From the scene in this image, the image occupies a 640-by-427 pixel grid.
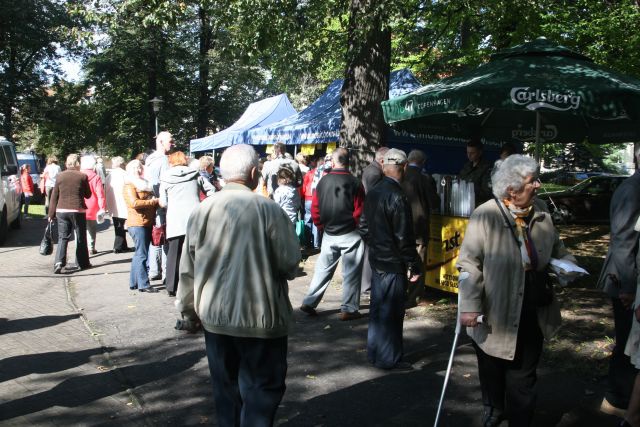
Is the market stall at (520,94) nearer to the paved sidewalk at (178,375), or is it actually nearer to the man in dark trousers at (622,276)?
the paved sidewalk at (178,375)

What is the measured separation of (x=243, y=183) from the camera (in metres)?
3.40

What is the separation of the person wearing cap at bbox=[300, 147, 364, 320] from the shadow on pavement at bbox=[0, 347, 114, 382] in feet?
8.34

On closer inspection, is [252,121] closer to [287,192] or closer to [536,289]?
[287,192]

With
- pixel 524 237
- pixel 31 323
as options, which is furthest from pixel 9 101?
pixel 524 237

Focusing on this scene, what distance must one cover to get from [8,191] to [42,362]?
408 inches

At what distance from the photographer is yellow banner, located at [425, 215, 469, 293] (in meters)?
7.49

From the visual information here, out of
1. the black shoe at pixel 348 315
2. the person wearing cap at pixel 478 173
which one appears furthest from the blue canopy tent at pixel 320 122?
the black shoe at pixel 348 315

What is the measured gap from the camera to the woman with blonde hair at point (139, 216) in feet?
26.9

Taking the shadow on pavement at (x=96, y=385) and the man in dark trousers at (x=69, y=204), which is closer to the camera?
the shadow on pavement at (x=96, y=385)

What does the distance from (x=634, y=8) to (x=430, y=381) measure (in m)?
14.5

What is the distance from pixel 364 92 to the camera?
31.6 ft

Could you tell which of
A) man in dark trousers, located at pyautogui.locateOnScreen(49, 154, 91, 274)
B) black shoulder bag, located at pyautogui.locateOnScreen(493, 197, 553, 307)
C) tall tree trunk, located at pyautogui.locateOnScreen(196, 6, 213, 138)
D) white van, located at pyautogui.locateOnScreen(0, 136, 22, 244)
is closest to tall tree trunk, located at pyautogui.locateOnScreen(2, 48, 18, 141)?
tall tree trunk, located at pyautogui.locateOnScreen(196, 6, 213, 138)

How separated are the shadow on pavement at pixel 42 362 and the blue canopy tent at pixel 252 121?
13.3 metres

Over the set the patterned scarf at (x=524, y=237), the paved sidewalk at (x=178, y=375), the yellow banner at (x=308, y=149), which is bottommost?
the paved sidewalk at (x=178, y=375)
